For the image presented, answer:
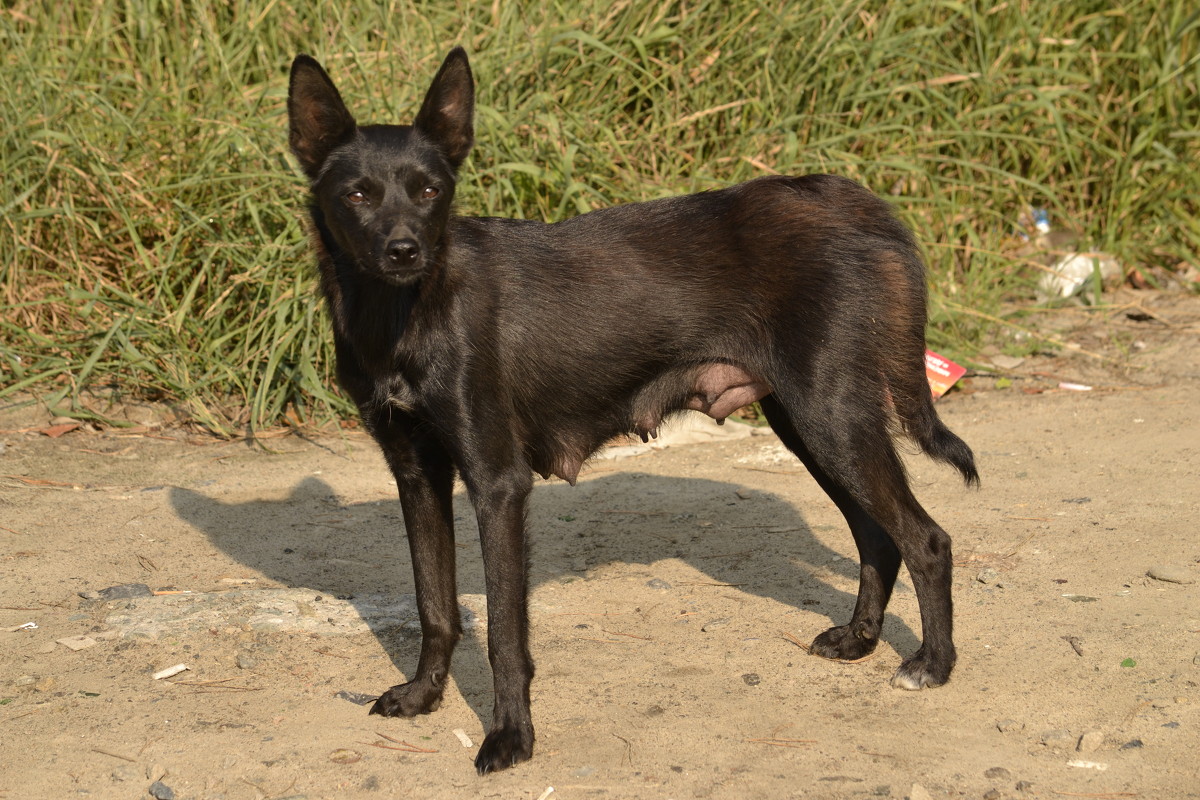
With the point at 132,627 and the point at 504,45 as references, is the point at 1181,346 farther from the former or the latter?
the point at 132,627

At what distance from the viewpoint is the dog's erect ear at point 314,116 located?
3322 mm

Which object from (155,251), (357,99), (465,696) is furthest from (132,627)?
(357,99)

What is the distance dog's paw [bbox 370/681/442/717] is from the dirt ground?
1.9 inches

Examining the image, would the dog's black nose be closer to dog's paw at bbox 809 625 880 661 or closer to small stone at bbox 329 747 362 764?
small stone at bbox 329 747 362 764

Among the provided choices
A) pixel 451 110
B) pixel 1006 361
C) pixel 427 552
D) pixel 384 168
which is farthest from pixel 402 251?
pixel 1006 361

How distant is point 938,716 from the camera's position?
3.25m

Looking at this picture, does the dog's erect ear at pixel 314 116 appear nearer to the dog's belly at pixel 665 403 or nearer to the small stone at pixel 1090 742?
the dog's belly at pixel 665 403

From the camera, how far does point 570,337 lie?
352cm

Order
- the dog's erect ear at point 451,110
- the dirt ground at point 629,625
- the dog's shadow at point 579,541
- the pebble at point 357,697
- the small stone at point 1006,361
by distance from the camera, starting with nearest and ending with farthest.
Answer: the dirt ground at point 629,625
the dog's erect ear at point 451,110
the pebble at point 357,697
the dog's shadow at point 579,541
the small stone at point 1006,361

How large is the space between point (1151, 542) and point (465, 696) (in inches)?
98.7

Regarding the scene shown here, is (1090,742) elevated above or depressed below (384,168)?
below

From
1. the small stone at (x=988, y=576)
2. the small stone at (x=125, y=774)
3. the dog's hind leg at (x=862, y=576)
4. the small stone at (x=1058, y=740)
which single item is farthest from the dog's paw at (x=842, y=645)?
the small stone at (x=125, y=774)

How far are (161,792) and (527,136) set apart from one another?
14.0 ft

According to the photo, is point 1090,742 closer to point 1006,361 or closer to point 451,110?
point 451,110
